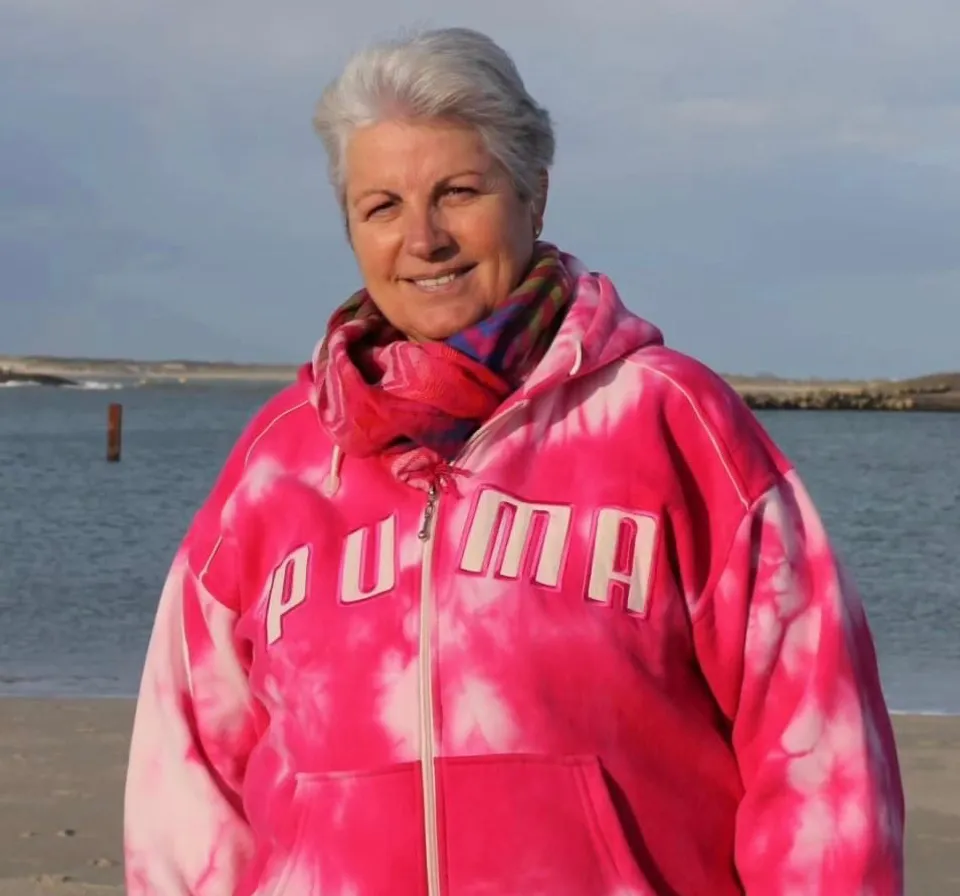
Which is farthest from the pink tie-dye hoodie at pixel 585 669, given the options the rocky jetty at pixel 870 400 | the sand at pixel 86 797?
the rocky jetty at pixel 870 400

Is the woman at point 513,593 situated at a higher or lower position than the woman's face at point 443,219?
lower

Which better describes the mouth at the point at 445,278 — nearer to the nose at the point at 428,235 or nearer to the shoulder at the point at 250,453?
the nose at the point at 428,235

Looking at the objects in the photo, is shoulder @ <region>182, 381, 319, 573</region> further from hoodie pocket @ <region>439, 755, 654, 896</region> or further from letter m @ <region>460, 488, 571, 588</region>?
hoodie pocket @ <region>439, 755, 654, 896</region>

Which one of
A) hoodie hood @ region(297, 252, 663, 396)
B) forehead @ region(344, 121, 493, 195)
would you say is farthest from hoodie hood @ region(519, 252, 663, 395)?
forehead @ region(344, 121, 493, 195)

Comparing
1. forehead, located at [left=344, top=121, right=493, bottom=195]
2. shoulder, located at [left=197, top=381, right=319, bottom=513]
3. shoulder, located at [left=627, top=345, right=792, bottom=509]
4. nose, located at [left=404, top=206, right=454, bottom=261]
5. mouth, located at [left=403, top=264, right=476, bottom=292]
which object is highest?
forehead, located at [left=344, top=121, right=493, bottom=195]

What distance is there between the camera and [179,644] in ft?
7.98

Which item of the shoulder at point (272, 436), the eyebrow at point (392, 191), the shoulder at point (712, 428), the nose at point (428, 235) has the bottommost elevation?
the shoulder at point (272, 436)

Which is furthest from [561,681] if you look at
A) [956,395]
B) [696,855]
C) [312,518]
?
[956,395]

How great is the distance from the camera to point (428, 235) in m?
2.24

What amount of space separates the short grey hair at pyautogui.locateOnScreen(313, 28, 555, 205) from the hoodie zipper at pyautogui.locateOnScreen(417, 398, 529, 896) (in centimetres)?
33

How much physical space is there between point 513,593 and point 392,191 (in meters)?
0.54

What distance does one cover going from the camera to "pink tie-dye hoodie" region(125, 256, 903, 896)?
206 centimetres

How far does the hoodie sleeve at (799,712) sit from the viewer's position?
6.78 feet

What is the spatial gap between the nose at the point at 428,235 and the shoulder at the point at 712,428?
0.29 metres
